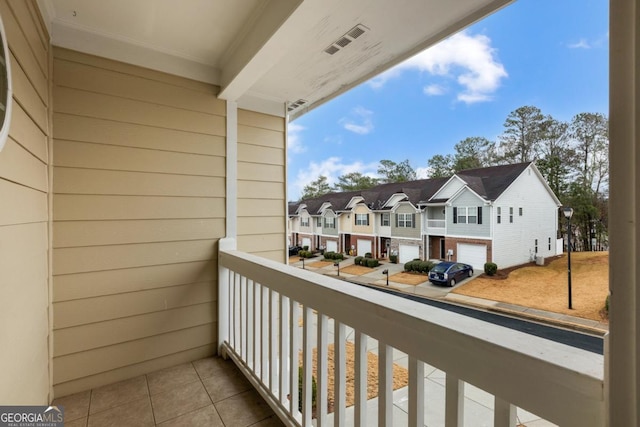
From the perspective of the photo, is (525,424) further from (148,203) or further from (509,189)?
(148,203)

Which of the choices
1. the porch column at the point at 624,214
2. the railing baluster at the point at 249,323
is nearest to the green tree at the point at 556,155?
the porch column at the point at 624,214

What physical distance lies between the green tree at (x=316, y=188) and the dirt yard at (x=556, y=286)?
2.97 ft

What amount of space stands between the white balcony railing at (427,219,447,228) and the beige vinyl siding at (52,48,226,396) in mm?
1931

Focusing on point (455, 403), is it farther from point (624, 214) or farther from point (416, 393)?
point (624, 214)

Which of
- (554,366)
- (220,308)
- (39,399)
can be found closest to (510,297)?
(554,366)

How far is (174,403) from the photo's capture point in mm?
1879

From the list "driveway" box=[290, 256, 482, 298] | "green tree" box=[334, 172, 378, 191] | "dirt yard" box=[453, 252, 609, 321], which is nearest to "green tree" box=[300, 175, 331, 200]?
"green tree" box=[334, 172, 378, 191]

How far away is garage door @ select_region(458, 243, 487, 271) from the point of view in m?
0.95

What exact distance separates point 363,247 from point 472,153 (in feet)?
1.90

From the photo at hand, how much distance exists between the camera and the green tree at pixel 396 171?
116 centimetres

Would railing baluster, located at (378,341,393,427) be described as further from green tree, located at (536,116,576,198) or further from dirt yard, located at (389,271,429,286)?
green tree, located at (536,116,576,198)

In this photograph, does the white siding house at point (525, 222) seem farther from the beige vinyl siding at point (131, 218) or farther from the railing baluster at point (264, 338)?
the beige vinyl siding at point (131, 218)

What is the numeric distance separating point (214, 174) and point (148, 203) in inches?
21.9

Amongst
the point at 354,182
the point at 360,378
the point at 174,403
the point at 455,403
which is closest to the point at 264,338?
the point at 174,403
